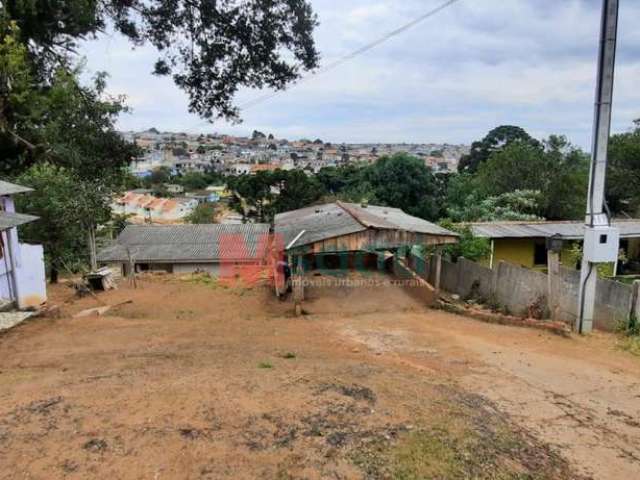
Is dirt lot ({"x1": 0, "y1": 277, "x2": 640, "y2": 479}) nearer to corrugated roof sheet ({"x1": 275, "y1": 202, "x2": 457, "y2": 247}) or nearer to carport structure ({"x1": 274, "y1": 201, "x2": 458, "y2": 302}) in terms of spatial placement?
carport structure ({"x1": 274, "y1": 201, "x2": 458, "y2": 302})

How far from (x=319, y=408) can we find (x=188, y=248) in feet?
78.1

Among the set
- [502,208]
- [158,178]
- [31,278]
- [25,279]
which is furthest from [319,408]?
[158,178]

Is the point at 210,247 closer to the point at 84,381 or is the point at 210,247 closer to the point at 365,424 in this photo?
the point at 84,381

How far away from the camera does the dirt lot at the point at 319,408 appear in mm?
3270

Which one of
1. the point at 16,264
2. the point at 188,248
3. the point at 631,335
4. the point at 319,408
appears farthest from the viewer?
the point at 188,248

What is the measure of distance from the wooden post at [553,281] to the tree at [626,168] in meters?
18.4

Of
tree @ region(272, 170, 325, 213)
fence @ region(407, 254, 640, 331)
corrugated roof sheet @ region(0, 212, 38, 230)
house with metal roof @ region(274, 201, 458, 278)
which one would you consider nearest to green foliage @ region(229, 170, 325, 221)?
tree @ region(272, 170, 325, 213)

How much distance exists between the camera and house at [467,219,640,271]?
15250 mm

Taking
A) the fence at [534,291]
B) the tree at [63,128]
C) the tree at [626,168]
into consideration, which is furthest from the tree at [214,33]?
the tree at [626,168]

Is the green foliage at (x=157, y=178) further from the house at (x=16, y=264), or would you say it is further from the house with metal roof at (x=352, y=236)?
the house with metal roof at (x=352, y=236)

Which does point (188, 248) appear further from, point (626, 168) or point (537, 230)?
point (626, 168)

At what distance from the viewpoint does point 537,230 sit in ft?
52.0

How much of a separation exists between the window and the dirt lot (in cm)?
896

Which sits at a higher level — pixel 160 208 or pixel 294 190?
pixel 294 190
